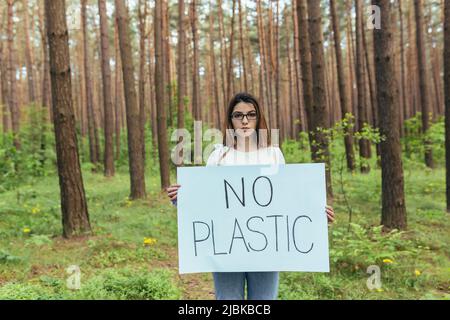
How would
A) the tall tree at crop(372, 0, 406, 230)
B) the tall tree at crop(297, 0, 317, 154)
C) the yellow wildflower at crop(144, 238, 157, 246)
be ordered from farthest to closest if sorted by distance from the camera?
the tall tree at crop(297, 0, 317, 154) → the tall tree at crop(372, 0, 406, 230) → the yellow wildflower at crop(144, 238, 157, 246)

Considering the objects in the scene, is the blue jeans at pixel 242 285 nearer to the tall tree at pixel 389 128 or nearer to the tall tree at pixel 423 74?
the tall tree at pixel 389 128

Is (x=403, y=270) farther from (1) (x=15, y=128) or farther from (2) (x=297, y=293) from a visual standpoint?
(1) (x=15, y=128)

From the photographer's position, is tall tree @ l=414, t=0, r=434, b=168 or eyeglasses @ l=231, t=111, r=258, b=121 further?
tall tree @ l=414, t=0, r=434, b=168

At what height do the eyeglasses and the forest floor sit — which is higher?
the eyeglasses

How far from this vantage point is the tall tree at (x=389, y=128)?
617 cm

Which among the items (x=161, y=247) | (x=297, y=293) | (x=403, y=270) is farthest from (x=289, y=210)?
(x=161, y=247)

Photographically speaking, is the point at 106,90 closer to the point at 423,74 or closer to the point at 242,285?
the point at 423,74

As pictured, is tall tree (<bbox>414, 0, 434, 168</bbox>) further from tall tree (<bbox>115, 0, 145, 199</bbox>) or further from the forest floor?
tall tree (<bbox>115, 0, 145, 199</bbox>)

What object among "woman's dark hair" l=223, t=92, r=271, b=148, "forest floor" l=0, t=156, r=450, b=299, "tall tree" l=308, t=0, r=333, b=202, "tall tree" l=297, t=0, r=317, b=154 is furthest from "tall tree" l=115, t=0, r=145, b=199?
"woman's dark hair" l=223, t=92, r=271, b=148

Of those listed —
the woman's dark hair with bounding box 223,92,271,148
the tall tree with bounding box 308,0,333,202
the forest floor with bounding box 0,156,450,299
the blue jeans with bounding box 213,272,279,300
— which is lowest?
the forest floor with bounding box 0,156,450,299

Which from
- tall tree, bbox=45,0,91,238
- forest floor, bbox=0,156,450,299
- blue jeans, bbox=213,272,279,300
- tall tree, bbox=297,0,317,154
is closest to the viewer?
blue jeans, bbox=213,272,279,300

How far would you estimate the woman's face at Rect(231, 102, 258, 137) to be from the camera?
239cm

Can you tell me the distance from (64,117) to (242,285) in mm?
4581

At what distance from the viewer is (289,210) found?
91.0 inches
